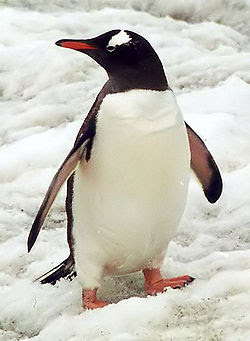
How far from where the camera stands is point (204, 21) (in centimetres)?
607

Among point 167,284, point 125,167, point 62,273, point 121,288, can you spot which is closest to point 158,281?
point 167,284

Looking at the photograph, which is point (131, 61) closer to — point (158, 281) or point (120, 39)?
point (120, 39)

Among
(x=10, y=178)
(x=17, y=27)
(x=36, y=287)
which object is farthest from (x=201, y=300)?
(x=17, y=27)

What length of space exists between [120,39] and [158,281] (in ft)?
2.37

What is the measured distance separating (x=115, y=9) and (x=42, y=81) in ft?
5.25

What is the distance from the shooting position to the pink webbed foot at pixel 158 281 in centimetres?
241

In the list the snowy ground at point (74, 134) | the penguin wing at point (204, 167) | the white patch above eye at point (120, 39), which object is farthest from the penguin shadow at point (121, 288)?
the white patch above eye at point (120, 39)

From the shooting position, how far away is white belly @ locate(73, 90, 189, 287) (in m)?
2.21

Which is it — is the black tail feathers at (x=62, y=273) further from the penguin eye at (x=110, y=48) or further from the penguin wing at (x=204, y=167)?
the penguin eye at (x=110, y=48)

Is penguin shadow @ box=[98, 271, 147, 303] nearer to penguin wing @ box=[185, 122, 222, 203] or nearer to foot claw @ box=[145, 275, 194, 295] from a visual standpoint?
foot claw @ box=[145, 275, 194, 295]

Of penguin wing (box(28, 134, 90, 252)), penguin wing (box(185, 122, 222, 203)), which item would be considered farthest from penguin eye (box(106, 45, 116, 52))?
penguin wing (box(185, 122, 222, 203))

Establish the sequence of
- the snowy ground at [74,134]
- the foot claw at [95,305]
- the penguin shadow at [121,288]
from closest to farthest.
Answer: the snowy ground at [74,134]
the foot claw at [95,305]
the penguin shadow at [121,288]

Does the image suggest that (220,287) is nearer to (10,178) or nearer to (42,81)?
(10,178)

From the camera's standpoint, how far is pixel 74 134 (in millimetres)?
3916
